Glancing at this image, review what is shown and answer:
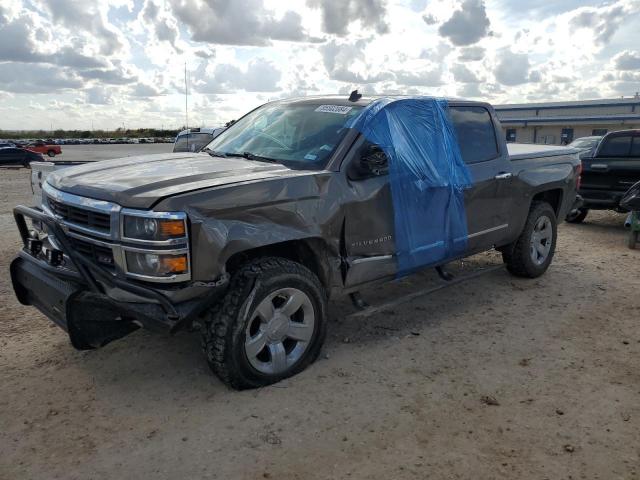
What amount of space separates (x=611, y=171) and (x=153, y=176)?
8405 mm

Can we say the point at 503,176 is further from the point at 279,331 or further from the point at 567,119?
the point at 567,119

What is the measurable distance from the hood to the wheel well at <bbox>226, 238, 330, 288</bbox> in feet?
1.58

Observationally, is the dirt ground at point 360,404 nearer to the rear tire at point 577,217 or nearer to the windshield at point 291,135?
the windshield at point 291,135

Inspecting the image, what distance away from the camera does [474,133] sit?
17.5 ft

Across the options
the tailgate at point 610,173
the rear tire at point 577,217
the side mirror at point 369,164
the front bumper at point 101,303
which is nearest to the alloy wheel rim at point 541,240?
the side mirror at point 369,164

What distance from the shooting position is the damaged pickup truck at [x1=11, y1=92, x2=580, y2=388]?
10.5ft

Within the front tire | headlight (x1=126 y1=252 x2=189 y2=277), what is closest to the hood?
headlight (x1=126 y1=252 x2=189 y2=277)

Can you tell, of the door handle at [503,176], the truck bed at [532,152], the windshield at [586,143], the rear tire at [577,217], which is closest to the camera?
the door handle at [503,176]

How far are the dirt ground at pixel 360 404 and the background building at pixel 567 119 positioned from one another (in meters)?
44.6

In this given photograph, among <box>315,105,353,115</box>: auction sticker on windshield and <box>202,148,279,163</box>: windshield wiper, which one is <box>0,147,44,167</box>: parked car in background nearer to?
<box>202,148,279,163</box>: windshield wiper

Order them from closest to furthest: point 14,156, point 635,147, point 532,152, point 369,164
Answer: point 369,164 < point 532,152 < point 635,147 < point 14,156

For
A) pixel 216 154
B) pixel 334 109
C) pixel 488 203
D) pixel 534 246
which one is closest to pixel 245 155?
pixel 216 154

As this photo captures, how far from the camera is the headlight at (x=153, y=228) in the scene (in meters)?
3.07

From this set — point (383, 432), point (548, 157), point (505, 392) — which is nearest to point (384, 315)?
point (505, 392)
